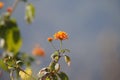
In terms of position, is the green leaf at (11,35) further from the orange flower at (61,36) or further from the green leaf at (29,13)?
the orange flower at (61,36)

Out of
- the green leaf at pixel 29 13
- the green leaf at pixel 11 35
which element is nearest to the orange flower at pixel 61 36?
the green leaf at pixel 29 13

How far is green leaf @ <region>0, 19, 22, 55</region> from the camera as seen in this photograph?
34.7 inches

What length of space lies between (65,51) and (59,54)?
36 millimetres

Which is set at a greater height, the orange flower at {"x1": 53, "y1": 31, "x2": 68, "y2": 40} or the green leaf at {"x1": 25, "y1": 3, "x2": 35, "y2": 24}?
the orange flower at {"x1": 53, "y1": 31, "x2": 68, "y2": 40}

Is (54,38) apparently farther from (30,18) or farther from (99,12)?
(99,12)

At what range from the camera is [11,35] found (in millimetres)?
899

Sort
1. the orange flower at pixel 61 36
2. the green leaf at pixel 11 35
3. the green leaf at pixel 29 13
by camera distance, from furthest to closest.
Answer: the orange flower at pixel 61 36 → the green leaf at pixel 29 13 → the green leaf at pixel 11 35

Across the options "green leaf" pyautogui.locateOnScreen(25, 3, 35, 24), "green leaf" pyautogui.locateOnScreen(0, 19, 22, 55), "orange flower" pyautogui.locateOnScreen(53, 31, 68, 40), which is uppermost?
"orange flower" pyautogui.locateOnScreen(53, 31, 68, 40)

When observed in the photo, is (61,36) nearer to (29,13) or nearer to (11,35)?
(29,13)

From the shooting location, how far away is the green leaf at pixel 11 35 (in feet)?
2.89

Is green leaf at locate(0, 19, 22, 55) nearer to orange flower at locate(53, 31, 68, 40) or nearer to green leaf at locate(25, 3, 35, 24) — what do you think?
green leaf at locate(25, 3, 35, 24)

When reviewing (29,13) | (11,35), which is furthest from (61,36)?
(11,35)

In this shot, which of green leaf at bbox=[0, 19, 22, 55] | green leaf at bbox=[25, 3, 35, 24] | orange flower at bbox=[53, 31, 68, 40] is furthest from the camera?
orange flower at bbox=[53, 31, 68, 40]

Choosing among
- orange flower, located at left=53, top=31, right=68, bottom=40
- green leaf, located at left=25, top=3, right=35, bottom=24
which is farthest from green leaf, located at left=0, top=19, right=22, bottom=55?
orange flower, located at left=53, top=31, right=68, bottom=40
